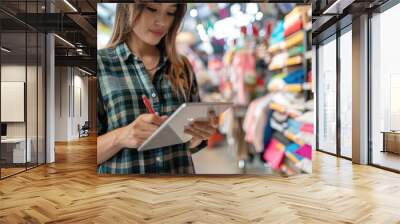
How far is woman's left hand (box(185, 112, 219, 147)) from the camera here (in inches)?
237

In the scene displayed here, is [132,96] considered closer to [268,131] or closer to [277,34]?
[268,131]

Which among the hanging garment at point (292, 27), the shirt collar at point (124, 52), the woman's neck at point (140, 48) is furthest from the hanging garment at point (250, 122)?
the shirt collar at point (124, 52)

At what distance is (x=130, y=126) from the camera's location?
600cm

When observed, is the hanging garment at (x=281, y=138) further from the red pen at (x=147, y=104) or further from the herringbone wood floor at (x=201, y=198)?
the red pen at (x=147, y=104)

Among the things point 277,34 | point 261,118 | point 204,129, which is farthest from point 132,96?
point 277,34

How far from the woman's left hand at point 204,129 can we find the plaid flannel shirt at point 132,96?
11 cm

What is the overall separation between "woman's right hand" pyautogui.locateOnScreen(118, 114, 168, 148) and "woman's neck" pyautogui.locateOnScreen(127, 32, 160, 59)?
939 millimetres

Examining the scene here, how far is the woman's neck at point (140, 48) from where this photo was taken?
238 inches

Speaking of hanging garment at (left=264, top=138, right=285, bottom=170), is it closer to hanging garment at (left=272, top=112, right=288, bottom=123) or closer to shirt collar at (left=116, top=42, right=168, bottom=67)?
hanging garment at (left=272, top=112, right=288, bottom=123)

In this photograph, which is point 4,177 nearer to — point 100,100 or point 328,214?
point 100,100

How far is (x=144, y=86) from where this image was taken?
19.6ft

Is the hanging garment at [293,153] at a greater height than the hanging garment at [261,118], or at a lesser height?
lesser

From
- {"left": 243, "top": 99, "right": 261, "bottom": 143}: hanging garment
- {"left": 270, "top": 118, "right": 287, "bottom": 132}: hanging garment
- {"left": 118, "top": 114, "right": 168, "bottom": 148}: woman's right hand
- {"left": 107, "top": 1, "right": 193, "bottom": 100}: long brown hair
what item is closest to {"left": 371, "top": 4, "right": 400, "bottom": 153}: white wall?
{"left": 270, "top": 118, "right": 287, "bottom": 132}: hanging garment

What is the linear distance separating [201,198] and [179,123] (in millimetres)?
1526
